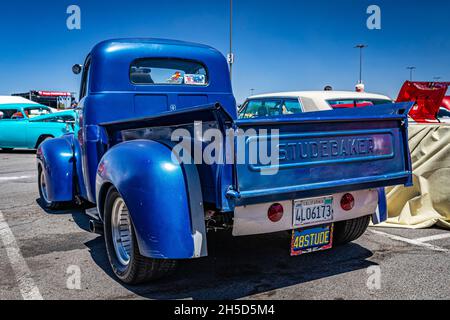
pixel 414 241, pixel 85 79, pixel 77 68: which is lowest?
pixel 414 241

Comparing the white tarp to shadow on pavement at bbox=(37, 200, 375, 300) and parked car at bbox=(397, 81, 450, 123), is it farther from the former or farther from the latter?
parked car at bbox=(397, 81, 450, 123)

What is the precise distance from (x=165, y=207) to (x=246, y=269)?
1136 mm

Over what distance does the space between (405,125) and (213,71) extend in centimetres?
222

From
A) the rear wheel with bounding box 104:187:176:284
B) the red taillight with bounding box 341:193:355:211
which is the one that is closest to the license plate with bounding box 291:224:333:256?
the red taillight with bounding box 341:193:355:211

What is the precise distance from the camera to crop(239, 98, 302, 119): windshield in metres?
7.36

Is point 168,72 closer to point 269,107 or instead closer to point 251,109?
point 269,107

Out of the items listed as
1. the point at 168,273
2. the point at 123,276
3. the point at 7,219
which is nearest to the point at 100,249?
the point at 123,276

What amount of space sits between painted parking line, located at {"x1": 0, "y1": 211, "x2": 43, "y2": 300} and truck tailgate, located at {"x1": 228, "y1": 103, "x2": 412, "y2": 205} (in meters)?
1.62

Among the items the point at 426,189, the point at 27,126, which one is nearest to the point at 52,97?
the point at 27,126

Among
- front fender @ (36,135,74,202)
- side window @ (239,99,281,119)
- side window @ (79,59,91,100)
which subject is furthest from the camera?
side window @ (239,99,281,119)

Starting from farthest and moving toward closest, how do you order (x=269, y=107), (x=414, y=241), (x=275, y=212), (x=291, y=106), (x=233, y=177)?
(x=269, y=107)
(x=291, y=106)
(x=414, y=241)
(x=275, y=212)
(x=233, y=177)

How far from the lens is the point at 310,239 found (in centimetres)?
310

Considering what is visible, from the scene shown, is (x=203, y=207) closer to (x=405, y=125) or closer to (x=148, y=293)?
(x=148, y=293)

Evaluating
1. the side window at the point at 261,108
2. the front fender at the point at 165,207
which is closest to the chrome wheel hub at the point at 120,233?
the front fender at the point at 165,207
